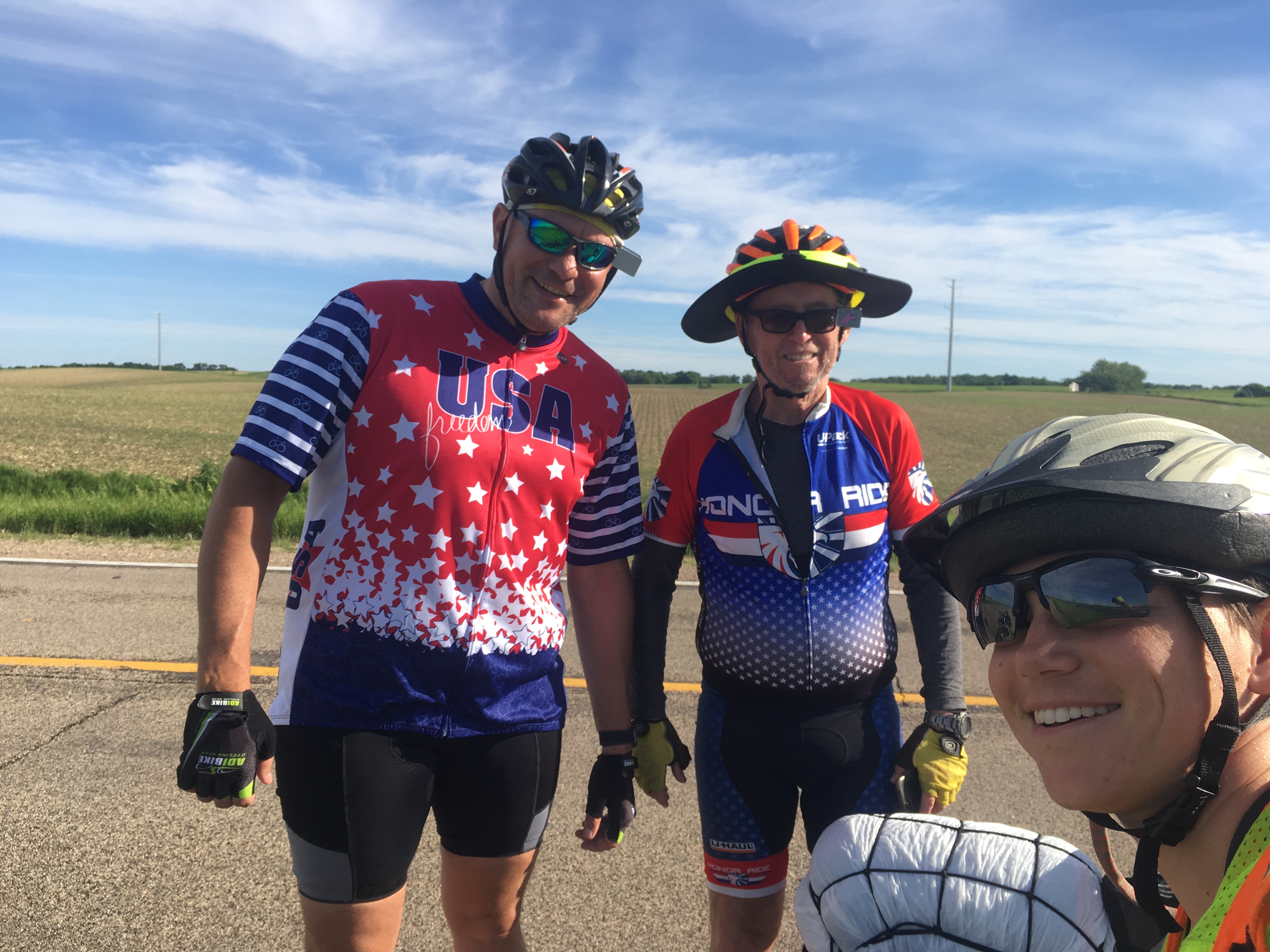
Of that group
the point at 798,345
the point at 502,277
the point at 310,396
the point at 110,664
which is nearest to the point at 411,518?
the point at 310,396

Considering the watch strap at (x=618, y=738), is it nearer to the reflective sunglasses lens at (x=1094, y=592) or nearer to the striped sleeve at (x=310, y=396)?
the striped sleeve at (x=310, y=396)

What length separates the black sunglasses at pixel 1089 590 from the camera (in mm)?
1160

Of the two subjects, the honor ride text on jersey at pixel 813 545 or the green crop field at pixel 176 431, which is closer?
the honor ride text on jersey at pixel 813 545

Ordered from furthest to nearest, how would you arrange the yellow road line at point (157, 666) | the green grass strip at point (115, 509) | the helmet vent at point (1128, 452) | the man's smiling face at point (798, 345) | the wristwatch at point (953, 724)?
the green grass strip at point (115, 509) < the yellow road line at point (157, 666) < the man's smiling face at point (798, 345) < the wristwatch at point (953, 724) < the helmet vent at point (1128, 452)

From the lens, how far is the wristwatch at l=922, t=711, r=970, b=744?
8.07 ft

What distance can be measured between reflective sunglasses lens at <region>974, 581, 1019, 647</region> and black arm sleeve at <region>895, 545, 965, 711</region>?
1105 mm

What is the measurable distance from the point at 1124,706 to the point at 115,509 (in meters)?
11.2

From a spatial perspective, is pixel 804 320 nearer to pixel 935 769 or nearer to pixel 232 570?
pixel 935 769

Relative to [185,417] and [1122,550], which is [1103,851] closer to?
[1122,550]

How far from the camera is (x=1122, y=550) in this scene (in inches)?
48.4

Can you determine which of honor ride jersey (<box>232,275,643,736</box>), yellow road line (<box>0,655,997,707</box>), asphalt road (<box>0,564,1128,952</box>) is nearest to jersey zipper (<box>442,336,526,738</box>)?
honor ride jersey (<box>232,275,643,736</box>)

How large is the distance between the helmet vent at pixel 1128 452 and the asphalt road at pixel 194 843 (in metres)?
2.36

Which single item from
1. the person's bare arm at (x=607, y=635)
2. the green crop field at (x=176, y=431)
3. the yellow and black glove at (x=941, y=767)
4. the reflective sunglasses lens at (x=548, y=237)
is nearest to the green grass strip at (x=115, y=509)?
the green crop field at (x=176, y=431)

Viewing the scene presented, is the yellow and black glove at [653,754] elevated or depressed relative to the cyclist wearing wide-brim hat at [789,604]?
depressed
